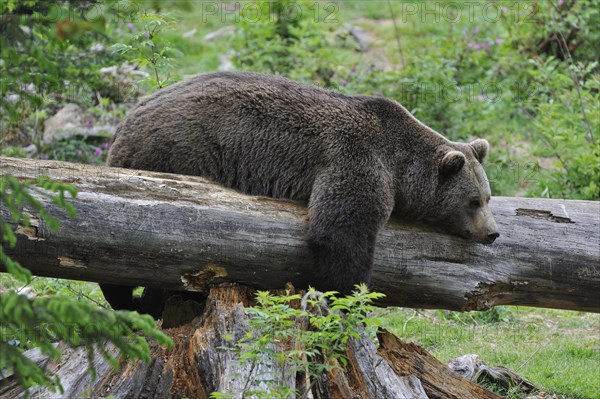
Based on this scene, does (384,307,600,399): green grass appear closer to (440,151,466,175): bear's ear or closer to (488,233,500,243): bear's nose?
(488,233,500,243): bear's nose

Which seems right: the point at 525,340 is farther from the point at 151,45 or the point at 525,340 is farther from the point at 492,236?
the point at 151,45

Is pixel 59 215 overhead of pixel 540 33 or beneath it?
beneath

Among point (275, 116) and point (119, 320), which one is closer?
point (119, 320)

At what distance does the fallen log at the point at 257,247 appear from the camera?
5.69 meters

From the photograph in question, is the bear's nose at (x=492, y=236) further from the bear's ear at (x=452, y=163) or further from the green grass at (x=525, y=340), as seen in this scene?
the green grass at (x=525, y=340)

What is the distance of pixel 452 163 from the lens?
23.0 feet

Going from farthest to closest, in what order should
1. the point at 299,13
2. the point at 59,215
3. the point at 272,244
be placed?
the point at 299,13, the point at 272,244, the point at 59,215

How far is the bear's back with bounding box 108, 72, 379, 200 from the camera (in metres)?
6.75

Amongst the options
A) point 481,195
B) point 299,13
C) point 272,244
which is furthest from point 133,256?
point 299,13

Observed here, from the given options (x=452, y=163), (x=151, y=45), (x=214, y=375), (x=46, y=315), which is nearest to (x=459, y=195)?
(x=452, y=163)

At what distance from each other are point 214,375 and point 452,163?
299 cm

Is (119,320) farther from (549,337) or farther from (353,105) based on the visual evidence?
(549,337)

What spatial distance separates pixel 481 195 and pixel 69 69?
551 cm

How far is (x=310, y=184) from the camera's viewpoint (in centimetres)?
677
